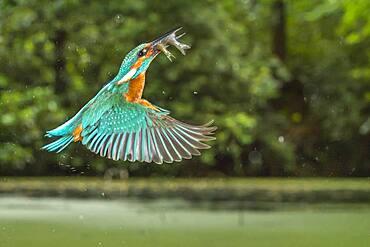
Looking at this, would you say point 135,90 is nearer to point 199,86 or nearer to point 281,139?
point 199,86

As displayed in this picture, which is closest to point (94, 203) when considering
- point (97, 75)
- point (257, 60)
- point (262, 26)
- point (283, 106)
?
point (97, 75)

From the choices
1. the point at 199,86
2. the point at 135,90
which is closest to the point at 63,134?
the point at 135,90

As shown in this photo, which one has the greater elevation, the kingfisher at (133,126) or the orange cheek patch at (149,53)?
the orange cheek patch at (149,53)

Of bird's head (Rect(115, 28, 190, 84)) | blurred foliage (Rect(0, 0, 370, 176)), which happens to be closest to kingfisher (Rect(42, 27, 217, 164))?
bird's head (Rect(115, 28, 190, 84))

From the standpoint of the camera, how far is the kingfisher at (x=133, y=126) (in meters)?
3.20

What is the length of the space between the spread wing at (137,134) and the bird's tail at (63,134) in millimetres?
35

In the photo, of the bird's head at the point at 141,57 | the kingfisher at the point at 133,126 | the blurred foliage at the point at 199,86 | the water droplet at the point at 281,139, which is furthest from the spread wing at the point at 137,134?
the water droplet at the point at 281,139

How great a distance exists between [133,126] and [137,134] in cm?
4

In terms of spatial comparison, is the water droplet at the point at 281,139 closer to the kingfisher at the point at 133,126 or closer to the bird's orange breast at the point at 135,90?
the kingfisher at the point at 133,126

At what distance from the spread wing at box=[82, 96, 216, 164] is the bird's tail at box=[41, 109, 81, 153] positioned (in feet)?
0.11

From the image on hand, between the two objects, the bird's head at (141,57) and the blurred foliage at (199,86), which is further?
the blurred foliage at (199,86)

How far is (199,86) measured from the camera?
14.7 metres

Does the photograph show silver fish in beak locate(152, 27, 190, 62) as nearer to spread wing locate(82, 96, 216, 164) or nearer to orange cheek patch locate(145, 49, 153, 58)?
orange cheek patch locate(145, 49, 153, 58)

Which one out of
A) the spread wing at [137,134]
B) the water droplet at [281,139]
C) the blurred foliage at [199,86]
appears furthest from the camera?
the water droplet at [281,139]
